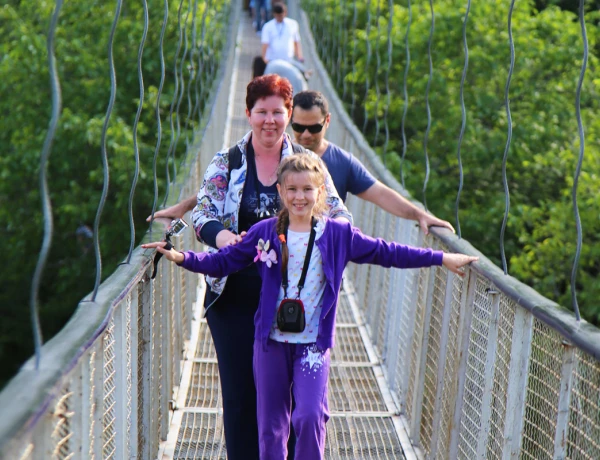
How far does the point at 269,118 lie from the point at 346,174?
0.82 metres

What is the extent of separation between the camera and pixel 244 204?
345cm

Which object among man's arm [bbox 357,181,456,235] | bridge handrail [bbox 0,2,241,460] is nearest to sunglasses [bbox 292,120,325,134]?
man's arm [bbox 357,181,456,235]

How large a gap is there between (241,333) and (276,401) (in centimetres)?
27

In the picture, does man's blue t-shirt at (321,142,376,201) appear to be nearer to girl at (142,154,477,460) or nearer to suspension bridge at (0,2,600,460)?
suspension bridge at (0,2,600,460)

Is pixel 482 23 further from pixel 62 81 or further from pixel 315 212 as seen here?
pixel 315 212

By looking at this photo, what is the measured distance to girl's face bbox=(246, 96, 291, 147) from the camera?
3426 millimetres

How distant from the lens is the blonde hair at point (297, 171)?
3.21 meters

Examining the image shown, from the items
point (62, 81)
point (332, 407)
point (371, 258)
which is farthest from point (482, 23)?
point (371, 258)

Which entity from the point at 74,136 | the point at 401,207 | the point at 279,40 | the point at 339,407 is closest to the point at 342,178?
the point at 401,207

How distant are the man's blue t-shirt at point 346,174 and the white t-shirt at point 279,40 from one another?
19.7 ft

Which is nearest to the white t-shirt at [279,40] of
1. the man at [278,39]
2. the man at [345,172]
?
the man at [278,39]

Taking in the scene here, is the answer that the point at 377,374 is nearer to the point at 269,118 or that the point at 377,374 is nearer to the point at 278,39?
the point at 269,118

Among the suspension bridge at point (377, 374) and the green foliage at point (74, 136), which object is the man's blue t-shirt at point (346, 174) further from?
the green foliage at point (74, 136)

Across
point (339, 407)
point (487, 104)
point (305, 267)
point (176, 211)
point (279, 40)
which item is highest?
point (279, 40)
